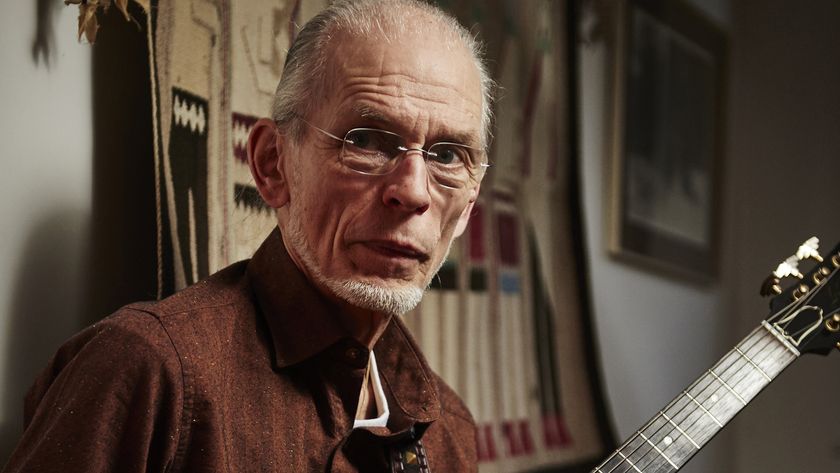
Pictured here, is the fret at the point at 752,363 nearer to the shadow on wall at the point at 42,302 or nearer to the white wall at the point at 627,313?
the shadow on wall at the point at 42,302

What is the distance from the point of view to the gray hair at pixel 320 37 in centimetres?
112

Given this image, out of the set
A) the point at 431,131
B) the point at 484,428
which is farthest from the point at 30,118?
the point at 484,428

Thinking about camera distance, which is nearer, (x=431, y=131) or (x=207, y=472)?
(x=207, y=472)

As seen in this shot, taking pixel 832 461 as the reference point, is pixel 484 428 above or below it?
above

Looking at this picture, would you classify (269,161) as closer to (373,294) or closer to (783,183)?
(373,294)

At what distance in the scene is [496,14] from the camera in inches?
81.9

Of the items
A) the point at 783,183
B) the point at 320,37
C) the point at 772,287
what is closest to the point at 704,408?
the point at 772,287

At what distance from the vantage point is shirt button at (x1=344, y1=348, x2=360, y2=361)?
3.63 feet

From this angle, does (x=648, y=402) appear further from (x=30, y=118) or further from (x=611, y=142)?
(x=30, y=118)

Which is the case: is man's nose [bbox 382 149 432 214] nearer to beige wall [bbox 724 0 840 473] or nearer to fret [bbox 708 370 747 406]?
fret [bbox 708 370 747 406]

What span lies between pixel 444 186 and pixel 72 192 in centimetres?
49

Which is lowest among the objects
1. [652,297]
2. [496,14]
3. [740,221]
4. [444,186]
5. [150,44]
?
[652,297]

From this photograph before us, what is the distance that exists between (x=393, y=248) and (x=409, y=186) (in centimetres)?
7

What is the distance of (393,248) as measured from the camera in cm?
108
